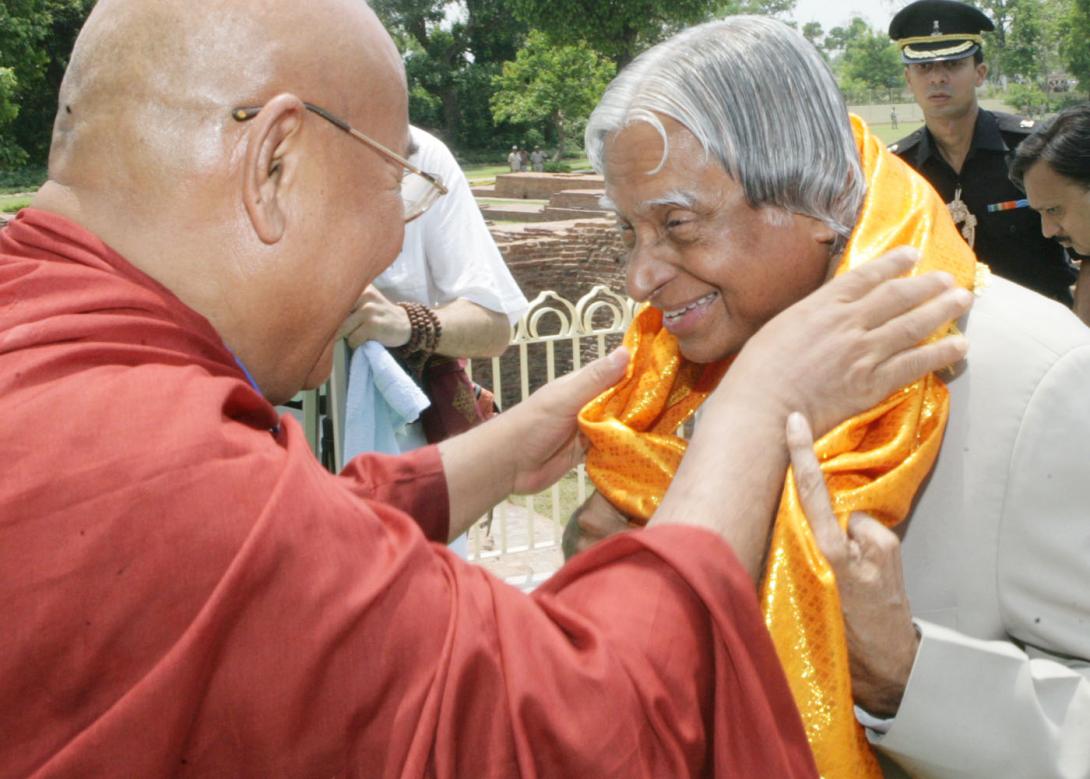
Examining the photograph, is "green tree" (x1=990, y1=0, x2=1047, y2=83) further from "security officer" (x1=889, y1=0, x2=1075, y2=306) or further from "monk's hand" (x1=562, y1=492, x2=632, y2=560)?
"monk's hand" (x1=562, y1=492, x2=632, y2=560)

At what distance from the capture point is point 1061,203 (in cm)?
434

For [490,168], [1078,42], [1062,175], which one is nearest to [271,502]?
[1062,175]

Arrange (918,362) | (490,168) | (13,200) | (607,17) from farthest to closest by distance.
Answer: (490,168) < (13,200) < (607,17) < (918,362)

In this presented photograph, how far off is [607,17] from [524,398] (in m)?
27.1

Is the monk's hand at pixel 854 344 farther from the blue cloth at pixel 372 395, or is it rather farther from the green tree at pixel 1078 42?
the green tree at pixel 1078 42

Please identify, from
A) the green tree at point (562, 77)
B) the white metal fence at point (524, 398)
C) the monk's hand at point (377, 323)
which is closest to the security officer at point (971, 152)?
the white metal fence at point (524, 398)

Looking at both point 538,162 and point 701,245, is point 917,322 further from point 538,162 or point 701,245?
point 538,162

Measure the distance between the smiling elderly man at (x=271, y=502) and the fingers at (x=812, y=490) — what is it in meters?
0.02

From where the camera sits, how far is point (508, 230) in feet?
40.1

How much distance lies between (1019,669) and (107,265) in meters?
1.44

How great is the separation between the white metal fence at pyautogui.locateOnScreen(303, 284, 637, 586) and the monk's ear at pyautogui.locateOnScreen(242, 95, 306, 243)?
1775 millimetres

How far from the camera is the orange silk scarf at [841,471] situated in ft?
5.13

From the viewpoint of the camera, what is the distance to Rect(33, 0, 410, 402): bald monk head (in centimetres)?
137

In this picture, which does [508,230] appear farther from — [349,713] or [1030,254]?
[349,713]
